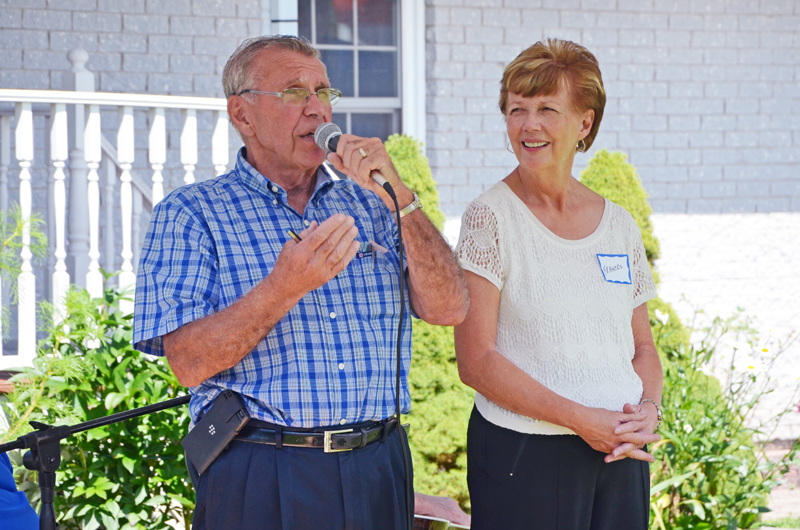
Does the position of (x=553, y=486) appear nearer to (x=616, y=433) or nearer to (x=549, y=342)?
(x=616, y=433)

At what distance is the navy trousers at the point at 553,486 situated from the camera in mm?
2039

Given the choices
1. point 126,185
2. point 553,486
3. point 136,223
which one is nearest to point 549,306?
point 553,486

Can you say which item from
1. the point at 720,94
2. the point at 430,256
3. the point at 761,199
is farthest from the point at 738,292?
the point at 430,256

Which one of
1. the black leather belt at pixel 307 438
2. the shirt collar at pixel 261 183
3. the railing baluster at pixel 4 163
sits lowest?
the black leather belt at pixel 307 438

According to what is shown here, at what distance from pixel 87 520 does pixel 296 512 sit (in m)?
1.45

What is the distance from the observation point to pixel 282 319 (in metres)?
1.81

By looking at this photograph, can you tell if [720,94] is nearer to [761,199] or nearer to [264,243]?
[761,199]

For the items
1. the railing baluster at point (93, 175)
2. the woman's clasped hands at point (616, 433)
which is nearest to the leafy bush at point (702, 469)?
the woman's clasped hands at point (616, 433)

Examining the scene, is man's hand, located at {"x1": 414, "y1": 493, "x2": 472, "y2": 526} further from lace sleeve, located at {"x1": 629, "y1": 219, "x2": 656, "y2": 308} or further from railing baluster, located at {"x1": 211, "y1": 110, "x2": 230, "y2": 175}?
railing baluster, located at {"x1": 211, "y1": 110, "x2": 230, "y2": 175}

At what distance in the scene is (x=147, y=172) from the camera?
17.2 ft

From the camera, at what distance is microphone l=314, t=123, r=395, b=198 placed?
5.70ft

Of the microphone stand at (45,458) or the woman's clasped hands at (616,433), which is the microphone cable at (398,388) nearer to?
the woman's clasped hands at (616,433)

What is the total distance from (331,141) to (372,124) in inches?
159

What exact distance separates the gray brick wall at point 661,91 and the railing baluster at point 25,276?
2.75m
